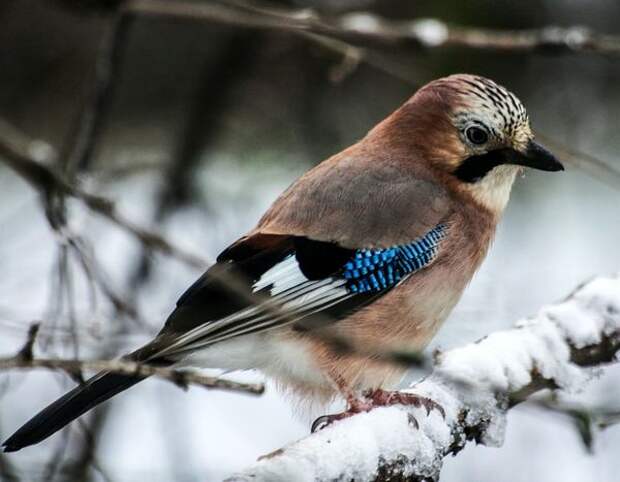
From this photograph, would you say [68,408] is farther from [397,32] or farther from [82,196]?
[397,32]

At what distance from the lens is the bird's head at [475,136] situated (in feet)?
14.1

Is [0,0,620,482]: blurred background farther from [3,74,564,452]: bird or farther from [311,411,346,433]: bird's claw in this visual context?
[311,411,346,433]: bird's claw

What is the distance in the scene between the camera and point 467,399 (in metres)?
3.58

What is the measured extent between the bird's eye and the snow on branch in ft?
2.29

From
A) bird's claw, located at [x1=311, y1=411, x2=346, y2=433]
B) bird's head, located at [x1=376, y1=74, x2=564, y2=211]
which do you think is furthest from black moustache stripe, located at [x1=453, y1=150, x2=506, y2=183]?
bird's claw, located at [x1=311, y1=411, x2=346, y2=433]

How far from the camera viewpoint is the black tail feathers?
337 centimetres

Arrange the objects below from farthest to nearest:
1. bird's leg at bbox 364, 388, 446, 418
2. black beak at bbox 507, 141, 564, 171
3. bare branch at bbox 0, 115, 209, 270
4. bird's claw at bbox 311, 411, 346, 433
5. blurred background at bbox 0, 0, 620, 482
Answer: blurred background at bbox 0, 0, 620, 482, black beak at bbox 507, 141, 564, 171, bird's claw at bbox 311, 411, 346, 433, bird's leg at bbox 364, 388, 446, 418, bare branch at bbox 0, 115, 209, 270

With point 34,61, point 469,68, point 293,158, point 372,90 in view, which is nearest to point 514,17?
point 469,68

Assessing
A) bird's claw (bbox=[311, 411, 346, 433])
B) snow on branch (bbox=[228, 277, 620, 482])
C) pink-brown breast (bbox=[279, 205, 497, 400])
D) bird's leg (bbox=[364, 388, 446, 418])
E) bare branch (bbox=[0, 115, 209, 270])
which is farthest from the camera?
pink-brown breast (bbox=[279, 205, 497, 400])

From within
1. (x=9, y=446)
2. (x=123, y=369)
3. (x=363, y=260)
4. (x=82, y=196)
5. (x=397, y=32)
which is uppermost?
(x=397, y=32)

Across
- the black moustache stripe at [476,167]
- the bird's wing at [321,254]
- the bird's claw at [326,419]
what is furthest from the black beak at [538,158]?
the bird's claw at [326,419]

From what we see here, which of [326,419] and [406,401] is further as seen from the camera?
[326,419]

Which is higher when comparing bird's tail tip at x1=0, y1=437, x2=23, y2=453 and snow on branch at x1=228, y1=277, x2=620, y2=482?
bird's tail tip at x1=0, y1=437, x2=23, y2=453

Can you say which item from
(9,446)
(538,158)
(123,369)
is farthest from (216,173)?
(123,369)
